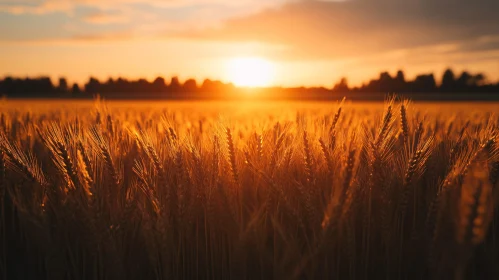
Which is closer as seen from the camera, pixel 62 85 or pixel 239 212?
pixel 239 212

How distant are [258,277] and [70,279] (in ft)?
2.51

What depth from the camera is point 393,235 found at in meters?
1.54

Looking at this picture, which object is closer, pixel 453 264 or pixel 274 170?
pixel 453 264

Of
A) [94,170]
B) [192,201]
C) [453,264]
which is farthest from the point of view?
[94,170]

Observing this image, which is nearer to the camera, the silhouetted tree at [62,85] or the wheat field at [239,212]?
the wheat field at [239,212]

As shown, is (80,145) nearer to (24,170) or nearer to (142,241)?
(24,170)

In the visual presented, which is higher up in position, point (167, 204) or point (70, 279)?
point (167, 204)

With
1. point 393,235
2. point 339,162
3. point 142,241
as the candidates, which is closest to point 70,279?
point 142,241

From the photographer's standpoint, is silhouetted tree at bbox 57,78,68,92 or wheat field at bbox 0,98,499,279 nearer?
wheat field at bbox 0,98,499,279

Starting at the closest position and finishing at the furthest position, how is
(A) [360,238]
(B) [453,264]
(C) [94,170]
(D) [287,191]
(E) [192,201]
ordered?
(B) [453,264], (E) [192,201], (C) [94,170], (D) [287,191], (A) [360,238]

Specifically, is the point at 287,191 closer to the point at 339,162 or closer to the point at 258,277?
the point at 339,162

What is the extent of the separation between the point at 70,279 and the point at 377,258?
1275mm

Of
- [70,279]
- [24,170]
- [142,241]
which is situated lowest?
[70,279]

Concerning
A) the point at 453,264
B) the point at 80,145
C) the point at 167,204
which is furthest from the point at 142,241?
the point at 453,264
